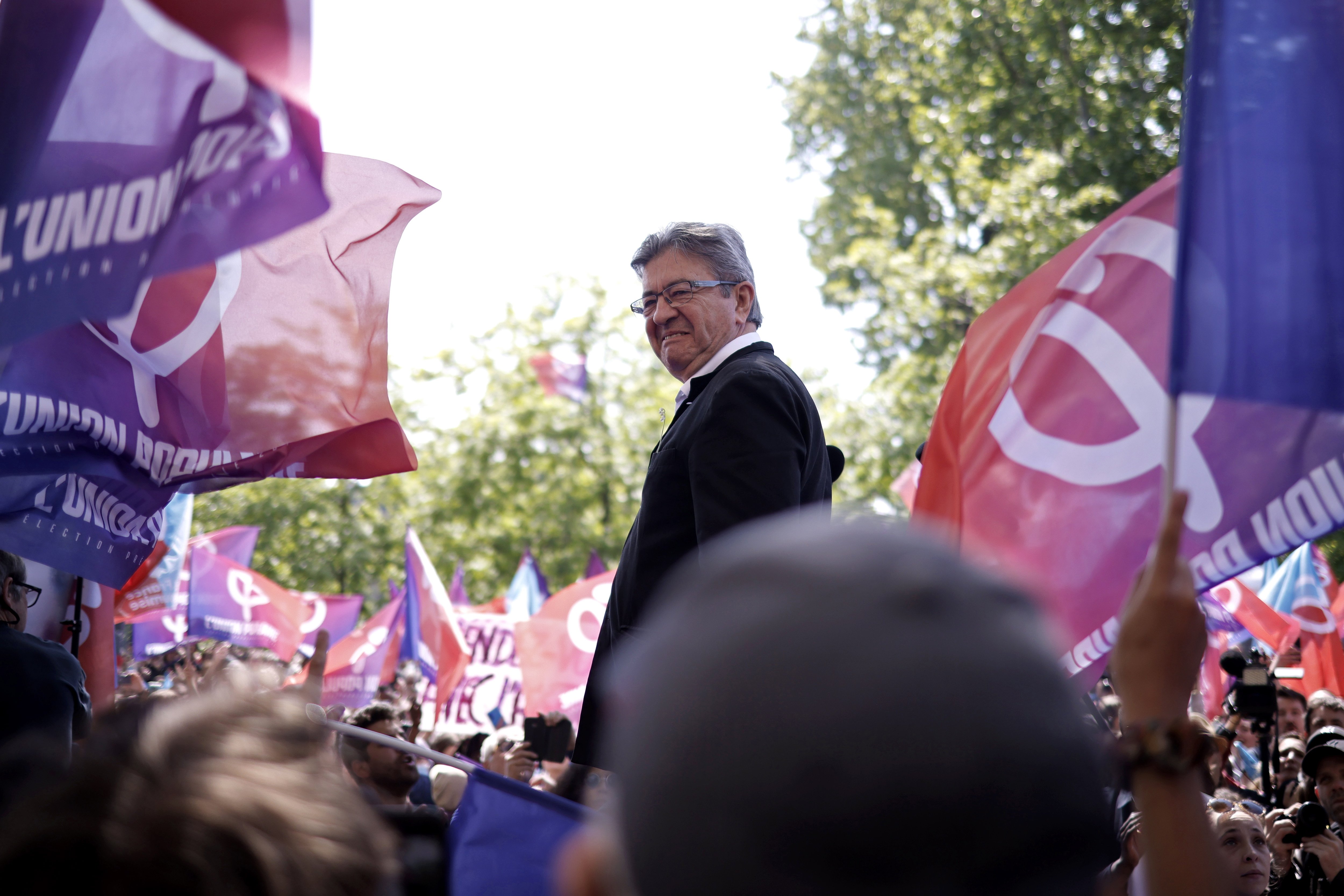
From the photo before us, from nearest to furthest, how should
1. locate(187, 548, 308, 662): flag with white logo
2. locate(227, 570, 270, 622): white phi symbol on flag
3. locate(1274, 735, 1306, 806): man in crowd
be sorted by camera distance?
locate(1274, 735, 1306, 806): man in crowd, locate(187, 548, 308, 662): flag with white logo, locate(227, 570, 270, 622): white phi symbol on flag

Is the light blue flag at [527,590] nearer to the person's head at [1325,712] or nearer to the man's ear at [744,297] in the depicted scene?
the person's head at [1325,712]

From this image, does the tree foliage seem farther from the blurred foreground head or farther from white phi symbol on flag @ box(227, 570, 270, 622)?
the blurred foreground head

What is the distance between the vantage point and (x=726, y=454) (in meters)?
2.68

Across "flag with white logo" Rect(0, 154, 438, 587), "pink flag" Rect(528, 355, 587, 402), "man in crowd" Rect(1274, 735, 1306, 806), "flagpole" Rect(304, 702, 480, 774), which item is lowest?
"man in crowd" Rect(1274, 735, 1306, 806)

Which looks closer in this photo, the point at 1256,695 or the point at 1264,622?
the point at 1256,695

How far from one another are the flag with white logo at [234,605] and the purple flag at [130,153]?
12305mm

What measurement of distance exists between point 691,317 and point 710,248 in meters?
0.19

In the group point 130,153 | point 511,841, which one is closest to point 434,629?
point 511,841

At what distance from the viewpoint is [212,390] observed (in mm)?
3287

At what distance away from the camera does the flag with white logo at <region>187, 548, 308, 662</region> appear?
551 inches

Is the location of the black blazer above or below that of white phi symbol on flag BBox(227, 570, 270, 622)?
above

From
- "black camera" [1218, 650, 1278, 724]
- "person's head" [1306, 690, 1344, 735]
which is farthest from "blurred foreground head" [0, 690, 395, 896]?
"person's head" [1306, 690, 1344, 735]

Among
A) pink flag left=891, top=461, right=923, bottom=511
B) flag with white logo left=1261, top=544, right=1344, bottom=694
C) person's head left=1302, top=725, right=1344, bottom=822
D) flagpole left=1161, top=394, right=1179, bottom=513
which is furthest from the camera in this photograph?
pink flag left=891, top=461, right=923, bottom=511

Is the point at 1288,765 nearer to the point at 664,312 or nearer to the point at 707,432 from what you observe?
the point at 664,312
